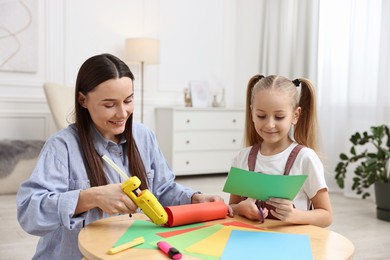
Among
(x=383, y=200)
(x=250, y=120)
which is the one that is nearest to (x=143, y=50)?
(x=383, y=200)

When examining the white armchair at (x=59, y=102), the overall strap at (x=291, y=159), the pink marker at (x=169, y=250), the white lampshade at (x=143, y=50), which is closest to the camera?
the pink marker at (x=169, y=250)

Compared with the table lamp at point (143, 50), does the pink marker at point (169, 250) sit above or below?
below

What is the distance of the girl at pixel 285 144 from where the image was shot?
132cm

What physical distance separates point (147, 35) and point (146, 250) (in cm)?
452

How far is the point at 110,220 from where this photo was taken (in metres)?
1.19

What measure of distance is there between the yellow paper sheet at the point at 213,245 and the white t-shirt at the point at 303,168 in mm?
386

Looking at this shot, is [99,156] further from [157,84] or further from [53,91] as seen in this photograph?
[157,84]

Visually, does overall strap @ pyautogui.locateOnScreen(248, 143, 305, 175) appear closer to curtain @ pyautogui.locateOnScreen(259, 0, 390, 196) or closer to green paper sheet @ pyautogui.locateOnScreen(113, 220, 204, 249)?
green paper sheet @ pyautogui.locateOnScreen(113, 220, 204, 249)

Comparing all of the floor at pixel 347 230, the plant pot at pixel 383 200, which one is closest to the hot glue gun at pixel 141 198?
the floor at pixel 347 230

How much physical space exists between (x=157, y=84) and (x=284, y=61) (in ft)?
4.86

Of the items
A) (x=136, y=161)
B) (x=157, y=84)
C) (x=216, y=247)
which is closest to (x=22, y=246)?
(x=136, y=161)

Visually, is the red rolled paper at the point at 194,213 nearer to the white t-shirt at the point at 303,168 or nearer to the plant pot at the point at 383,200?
the white t-shirt at the point at 303,168

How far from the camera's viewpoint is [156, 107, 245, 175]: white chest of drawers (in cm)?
493

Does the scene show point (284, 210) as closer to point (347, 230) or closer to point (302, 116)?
point (302, 116)
